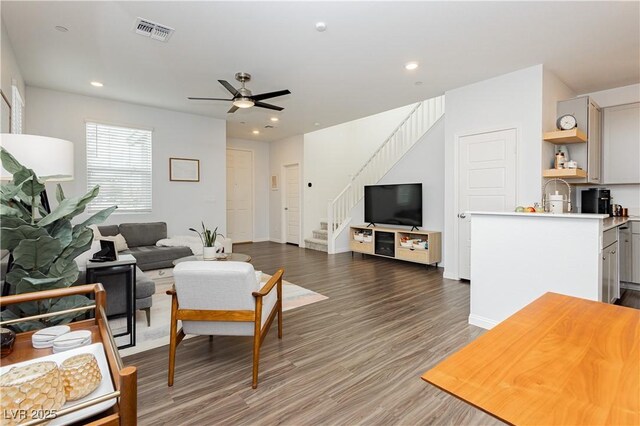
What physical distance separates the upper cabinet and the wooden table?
14.8 feet

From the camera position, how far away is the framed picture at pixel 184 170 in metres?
5.83

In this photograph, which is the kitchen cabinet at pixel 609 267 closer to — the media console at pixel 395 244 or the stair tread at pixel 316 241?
the media console at pixel 395 244

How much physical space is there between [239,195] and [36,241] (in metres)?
6.88

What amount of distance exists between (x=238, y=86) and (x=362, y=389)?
161 inches

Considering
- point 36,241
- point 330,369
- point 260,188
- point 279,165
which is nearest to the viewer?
point 36,241

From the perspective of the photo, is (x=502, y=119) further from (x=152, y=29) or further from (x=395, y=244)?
(x=152, y=29)

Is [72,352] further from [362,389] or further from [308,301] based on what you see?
[308,301]

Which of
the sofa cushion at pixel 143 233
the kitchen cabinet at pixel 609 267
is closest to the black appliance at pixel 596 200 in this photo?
the kitchen cabinet at pixel 609 267

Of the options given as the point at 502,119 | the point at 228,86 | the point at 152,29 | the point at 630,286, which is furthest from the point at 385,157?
the point at 152,29

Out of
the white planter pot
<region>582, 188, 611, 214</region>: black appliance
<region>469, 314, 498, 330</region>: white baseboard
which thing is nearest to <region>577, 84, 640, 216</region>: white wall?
<region>582, 188, 611, 214</region>: black appliance

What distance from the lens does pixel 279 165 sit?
8.47 m

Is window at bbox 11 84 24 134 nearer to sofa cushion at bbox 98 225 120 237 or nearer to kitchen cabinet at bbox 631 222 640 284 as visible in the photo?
sofa cushion at bbox 98 225 120 237

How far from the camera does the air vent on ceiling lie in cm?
292

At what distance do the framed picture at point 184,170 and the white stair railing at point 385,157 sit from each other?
284cm
